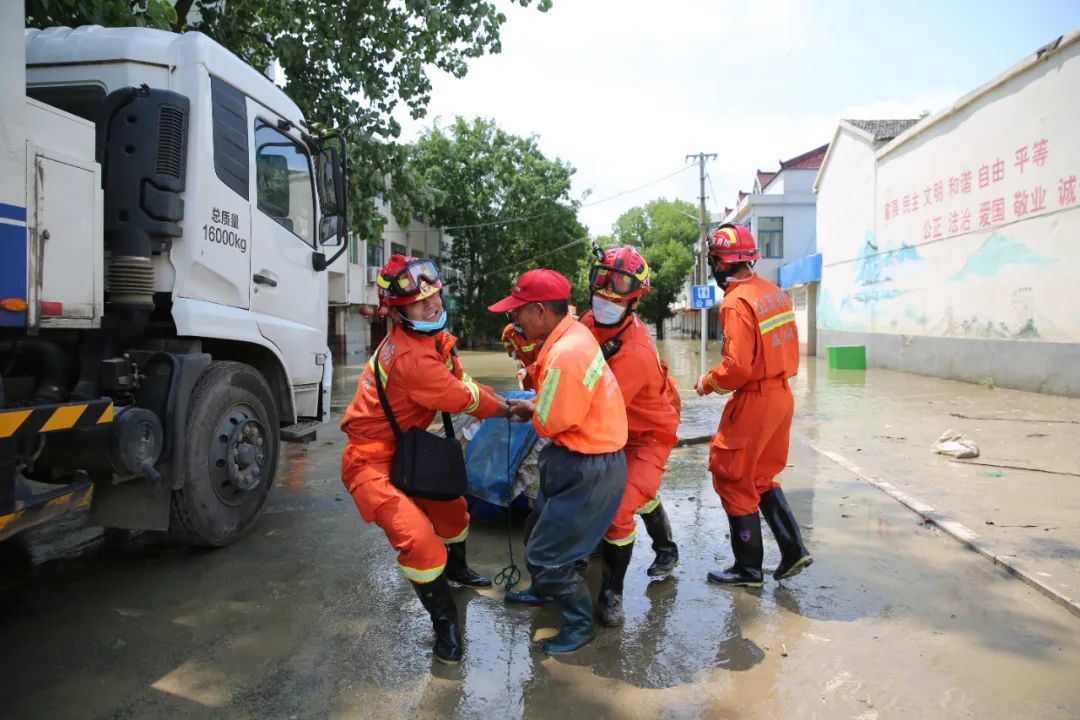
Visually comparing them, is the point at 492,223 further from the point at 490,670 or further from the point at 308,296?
the point at 490,670

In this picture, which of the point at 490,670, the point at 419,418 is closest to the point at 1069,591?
the point at 490,670

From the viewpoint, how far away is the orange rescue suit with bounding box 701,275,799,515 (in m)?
3.81

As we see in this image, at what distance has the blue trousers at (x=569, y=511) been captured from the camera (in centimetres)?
310

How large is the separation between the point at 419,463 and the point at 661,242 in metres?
49.8

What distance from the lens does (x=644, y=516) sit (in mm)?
4176

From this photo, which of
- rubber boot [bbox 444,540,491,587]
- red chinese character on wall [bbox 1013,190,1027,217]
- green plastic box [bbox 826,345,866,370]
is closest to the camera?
rubber boot [bbox 444,540,491,587]

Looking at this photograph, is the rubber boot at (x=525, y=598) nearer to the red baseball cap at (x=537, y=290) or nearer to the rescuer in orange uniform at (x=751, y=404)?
the rescuer in orange uniform at (x=751, y=404)

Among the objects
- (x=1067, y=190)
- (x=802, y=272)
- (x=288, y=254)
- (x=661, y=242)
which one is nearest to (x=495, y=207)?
(x=802, y=272)

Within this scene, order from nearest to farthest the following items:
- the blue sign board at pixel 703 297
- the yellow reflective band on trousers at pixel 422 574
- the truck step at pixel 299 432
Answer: the yellow reflective band on trousers at pixel 422 574 → the truck step at pixel 299 432 → the blue sign board at pixel 703 297

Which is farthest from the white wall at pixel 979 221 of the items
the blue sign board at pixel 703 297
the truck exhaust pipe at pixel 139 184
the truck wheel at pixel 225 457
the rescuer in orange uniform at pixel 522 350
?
the truck exhaust pipe at pixel 139 184

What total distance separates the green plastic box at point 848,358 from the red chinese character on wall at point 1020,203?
5948 millimetres

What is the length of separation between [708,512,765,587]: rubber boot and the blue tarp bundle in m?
1.47

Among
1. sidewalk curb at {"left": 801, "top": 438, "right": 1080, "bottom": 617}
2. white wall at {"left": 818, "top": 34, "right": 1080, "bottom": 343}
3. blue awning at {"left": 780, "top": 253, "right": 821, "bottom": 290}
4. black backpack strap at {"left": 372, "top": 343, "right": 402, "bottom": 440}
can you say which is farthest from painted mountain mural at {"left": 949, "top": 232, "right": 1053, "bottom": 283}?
black backpack strap at {"left": 372, "top": 343, "right": 402, "bottom": 440}

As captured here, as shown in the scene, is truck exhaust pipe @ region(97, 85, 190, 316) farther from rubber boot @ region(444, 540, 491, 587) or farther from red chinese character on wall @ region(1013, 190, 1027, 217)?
red chinese character on wall @ region(1013, 190, 1027, 217)
